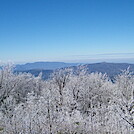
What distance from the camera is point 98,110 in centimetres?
1423

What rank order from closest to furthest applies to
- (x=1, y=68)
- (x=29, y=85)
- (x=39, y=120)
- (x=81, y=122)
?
(x=39, y=120) < (x=81, y=122) < (x=1, y=68) < (x=29, y=85)

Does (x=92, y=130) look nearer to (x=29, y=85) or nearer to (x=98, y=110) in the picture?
(x=98, y=110)

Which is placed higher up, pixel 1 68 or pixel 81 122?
pixel 1 68

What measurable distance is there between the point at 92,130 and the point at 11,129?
18.7 ft

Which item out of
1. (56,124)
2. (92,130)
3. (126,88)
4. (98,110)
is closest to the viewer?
(56,124)

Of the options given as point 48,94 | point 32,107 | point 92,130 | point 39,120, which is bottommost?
point 92,130

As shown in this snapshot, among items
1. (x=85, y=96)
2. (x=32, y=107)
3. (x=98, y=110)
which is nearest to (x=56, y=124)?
(x=32, y=107)

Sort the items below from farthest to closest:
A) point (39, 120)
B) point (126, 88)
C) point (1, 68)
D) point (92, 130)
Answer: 1. point (126, 88)
2. point (1, 68)
3. point (92, 130)
4. point (39, 120)

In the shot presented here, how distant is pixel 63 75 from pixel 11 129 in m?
19.5

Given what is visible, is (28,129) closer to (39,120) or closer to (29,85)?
(39,120)

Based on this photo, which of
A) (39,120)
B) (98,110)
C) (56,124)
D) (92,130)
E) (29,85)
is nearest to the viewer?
(39,120)

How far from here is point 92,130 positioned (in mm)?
11766

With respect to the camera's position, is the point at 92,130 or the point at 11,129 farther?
the point at 92,130

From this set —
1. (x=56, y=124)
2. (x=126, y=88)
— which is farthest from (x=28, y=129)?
(x=126, y=88)
